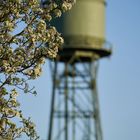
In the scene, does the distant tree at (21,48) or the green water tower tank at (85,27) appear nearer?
the distant tree at (21,48)

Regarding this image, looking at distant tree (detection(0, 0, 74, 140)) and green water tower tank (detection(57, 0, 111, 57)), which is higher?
green water tower tank (detection(57, 0, 111, 57))

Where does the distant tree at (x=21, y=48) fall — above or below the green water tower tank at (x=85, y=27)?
below

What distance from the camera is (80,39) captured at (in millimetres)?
59688

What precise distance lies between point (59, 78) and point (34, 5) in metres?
45.5

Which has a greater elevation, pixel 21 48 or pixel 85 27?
pixel 85 27

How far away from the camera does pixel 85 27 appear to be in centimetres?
6047

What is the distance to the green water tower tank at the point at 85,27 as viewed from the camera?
196 feet

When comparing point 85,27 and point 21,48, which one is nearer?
point 21,48

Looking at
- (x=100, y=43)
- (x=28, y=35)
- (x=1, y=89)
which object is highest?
(x=100, y=43)

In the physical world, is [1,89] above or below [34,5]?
below

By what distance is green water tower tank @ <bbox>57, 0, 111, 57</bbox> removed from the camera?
59.6m

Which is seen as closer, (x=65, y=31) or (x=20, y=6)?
(x=20, y=6)

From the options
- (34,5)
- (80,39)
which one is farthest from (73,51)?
(34,5)

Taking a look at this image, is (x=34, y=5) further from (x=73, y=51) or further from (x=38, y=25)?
(x=73, y=51)
